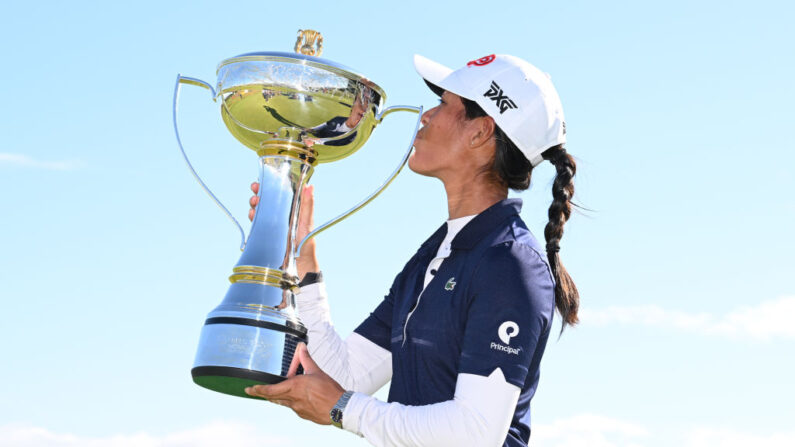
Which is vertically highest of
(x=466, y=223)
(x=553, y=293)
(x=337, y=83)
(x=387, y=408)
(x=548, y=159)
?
(x=337, y=83)

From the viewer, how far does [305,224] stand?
12.4 ft

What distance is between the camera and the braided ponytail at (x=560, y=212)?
3283mm

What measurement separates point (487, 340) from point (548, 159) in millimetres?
898

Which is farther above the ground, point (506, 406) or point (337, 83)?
point (337, 83)

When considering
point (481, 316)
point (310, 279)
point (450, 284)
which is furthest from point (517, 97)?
point (310, 279)

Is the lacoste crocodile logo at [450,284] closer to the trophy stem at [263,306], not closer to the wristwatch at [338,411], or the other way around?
the wristwatch at [338,411]

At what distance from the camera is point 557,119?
3412 mm

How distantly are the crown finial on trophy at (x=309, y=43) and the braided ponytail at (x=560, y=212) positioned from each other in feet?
3.16

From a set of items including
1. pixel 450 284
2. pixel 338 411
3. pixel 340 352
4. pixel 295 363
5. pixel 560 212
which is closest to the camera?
pixel 338 411

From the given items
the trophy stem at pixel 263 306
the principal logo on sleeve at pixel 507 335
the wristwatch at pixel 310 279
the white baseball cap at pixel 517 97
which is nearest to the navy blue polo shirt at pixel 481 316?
the principal logo on sleeve at pixel 507 335

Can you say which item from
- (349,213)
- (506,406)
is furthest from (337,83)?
(506,406)

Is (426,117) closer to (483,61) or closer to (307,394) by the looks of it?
(483,61)

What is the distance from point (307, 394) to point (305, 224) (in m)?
0.97

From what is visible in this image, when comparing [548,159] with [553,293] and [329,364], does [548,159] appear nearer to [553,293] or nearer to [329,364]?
[553,293]
